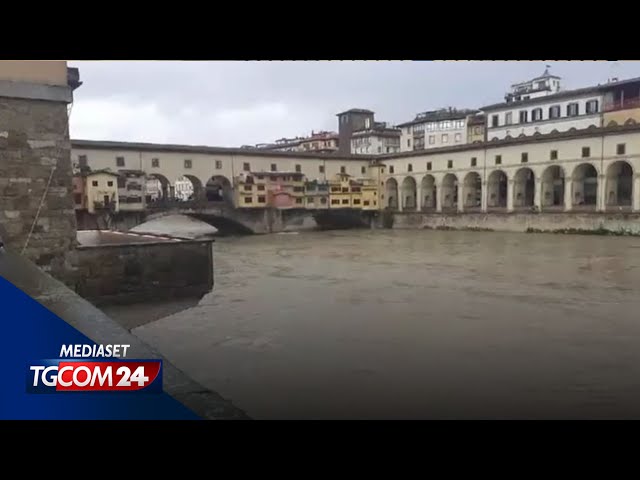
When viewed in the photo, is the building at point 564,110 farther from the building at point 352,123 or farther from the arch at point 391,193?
the building at point 352,123

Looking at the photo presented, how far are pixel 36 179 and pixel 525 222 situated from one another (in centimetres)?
2650

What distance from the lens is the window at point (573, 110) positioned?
37406 millimetres

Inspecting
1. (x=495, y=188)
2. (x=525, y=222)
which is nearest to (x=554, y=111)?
(x=495, y=188)

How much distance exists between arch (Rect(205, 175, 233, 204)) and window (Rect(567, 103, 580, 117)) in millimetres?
23605

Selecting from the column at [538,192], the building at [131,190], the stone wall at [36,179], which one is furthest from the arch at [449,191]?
the stone wall at [36,179]

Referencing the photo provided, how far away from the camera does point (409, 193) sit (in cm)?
4078

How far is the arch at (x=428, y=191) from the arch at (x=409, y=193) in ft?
3.72

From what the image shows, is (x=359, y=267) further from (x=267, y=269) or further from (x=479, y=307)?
(x=479, y=307)

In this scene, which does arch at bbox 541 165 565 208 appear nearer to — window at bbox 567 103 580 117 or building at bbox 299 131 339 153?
window at bbox 567 103 580 117

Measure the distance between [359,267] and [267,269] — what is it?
2.81 meters

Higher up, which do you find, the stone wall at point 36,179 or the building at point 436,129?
the building at point 436,129

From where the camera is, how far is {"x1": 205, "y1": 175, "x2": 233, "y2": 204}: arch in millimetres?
34625
